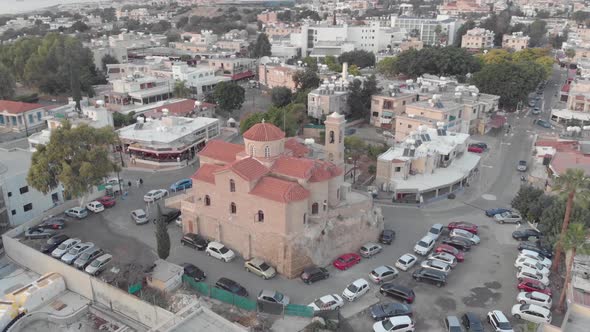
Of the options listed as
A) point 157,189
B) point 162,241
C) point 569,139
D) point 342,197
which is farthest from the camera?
point 569,139

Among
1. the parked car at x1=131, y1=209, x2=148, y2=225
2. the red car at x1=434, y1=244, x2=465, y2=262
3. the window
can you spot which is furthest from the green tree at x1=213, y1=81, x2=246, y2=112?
the red car at x1=434, y1=244, x2=465, y2=262

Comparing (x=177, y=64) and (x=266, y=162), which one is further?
(x=177, y=64)

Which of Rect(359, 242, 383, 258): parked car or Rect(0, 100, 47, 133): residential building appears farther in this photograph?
Rect(0, 100, 47, 133): residential building

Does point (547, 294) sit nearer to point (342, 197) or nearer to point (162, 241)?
point (342, 197)

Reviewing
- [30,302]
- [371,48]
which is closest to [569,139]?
[30,302]

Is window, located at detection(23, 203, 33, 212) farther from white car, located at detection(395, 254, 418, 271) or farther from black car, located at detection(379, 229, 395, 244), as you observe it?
white car, located at detection(395, 254, 418, 271)

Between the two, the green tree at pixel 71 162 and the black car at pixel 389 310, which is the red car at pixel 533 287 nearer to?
the black car at pixel 389 310

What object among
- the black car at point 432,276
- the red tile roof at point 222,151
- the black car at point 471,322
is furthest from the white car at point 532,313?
the red tile roof at point 222,151
